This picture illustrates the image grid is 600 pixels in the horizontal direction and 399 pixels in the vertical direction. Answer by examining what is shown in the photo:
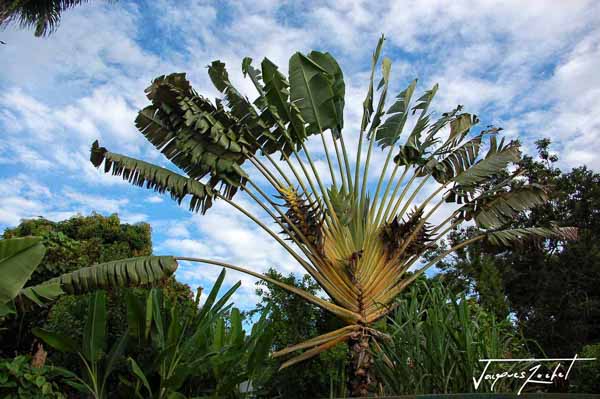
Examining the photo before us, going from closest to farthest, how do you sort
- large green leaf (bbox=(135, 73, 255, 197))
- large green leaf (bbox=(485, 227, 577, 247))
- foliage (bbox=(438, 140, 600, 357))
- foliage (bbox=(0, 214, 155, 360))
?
1. foliage (bbox=(0, 214, 155, 360))
2. large green leaf (bbox=(135, 73, 255, 197))
3. large green leaf (bbox=(485, 227, 577, 247))
4. foliage (bbox=(438, 140, 600, 357))

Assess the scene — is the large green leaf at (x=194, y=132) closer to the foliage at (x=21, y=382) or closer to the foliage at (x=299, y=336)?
the foliage at (x=299, y=336)

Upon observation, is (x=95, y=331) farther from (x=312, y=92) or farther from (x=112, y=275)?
(x=312, y=92)

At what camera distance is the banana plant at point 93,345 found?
5.09 meters

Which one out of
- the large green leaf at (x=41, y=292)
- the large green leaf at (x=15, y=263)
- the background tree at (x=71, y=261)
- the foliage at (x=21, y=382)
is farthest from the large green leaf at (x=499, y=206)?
the large green leaf at (x=15, y=263)

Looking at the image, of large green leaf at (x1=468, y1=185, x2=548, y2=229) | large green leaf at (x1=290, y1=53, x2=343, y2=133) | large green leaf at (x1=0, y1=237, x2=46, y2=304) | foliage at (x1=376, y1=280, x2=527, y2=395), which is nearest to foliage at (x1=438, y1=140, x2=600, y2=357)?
large green leaf at (x1=468, y1=185, x2=548, y2=229)

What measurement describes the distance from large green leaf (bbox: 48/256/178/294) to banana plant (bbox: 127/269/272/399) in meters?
1.34

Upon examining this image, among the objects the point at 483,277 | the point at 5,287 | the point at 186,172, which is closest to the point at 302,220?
the point at 186,172

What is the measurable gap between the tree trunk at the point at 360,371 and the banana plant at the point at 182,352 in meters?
1.94

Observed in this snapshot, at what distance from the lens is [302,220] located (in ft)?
26.8

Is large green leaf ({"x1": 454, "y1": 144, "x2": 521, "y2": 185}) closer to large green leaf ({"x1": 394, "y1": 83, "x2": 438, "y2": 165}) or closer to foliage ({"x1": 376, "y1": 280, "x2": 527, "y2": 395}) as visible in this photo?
large green leaf ({"x1": 394, "y1": 83, "x2": 438, "y2": 165})

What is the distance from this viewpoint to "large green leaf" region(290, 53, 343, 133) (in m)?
9.09

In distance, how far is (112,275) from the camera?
722 cm

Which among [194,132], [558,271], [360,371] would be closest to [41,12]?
[194,132]

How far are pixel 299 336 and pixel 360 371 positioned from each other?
2.89m
